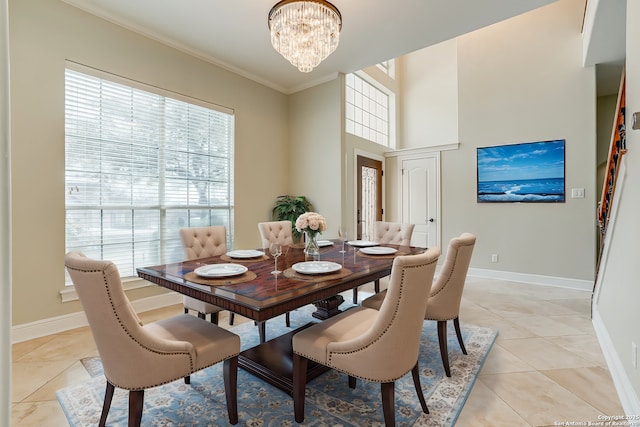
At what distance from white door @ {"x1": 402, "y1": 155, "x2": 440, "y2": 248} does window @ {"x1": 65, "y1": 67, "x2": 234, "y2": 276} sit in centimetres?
339

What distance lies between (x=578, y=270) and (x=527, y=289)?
0.76 meters

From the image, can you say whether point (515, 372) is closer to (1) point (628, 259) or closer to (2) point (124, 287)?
(1) point (628, 259)

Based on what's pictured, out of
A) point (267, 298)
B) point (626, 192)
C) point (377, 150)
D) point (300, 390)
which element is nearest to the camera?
point (267, 298)

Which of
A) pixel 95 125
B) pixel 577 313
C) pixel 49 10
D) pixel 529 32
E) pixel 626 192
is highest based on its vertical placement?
pixel 529 32

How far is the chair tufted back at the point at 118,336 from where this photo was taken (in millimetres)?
1315

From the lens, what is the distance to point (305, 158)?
4.99 metres

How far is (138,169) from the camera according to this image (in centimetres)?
342

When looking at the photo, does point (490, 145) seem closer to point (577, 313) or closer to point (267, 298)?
point (577, 313)

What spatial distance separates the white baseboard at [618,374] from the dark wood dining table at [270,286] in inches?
58.4

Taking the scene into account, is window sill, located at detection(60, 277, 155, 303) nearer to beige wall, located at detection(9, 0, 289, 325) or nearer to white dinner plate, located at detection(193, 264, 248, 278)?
beige wall, located at detection(9, 0, 289, 325)

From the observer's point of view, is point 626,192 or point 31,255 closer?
point 626,192

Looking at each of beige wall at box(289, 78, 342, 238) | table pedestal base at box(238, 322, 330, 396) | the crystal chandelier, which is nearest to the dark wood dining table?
table pedestal base at box(238, 322, 330, 396)

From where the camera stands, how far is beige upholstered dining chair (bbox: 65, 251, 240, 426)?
1.32 metres

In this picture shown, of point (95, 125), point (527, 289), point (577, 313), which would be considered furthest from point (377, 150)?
point (95, 125)
